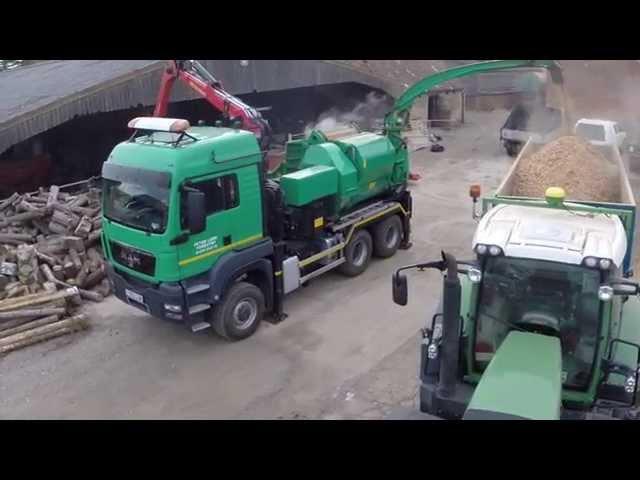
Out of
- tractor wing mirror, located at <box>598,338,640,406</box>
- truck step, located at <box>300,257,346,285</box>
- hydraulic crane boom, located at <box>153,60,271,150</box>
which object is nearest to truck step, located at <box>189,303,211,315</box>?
truck step, located at <box>300,257,346,285</box>

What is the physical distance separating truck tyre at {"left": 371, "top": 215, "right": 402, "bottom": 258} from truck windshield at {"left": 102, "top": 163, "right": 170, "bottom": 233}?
488 centimetres

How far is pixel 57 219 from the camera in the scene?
11031 millimetres

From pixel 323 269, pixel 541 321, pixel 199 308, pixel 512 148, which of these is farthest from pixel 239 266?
pixel 512 148

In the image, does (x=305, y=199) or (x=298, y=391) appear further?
(x=305, y=199)

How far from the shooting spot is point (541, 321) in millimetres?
4965

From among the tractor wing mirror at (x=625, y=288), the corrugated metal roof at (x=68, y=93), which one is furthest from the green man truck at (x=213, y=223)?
the corrugated metal roof at (x=68, y=93)

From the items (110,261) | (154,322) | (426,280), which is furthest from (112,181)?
(426,280)

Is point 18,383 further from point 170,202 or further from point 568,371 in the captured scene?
point 568,371

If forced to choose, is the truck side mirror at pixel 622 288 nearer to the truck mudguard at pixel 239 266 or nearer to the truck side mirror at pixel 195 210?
the truck side mirror at pixel 195 210

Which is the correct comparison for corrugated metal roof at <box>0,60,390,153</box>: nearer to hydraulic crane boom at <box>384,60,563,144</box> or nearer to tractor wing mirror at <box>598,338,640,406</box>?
hydraulic crane boom at <box>384,60,563,144</box>

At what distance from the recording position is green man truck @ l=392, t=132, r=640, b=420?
186 inches

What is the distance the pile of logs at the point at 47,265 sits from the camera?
29.1ft

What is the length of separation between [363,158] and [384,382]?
4423 millimetres

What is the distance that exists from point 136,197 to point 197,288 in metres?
1.46
